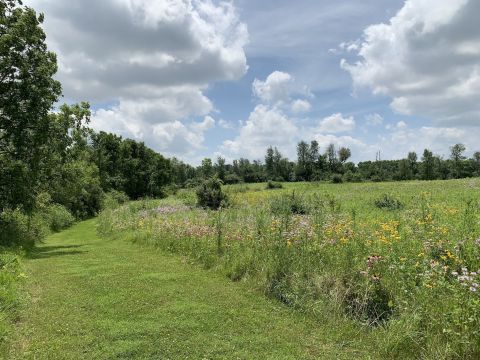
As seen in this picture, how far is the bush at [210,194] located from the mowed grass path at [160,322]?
15.6 meters

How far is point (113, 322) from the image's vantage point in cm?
677

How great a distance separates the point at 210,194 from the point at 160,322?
63.3 feet

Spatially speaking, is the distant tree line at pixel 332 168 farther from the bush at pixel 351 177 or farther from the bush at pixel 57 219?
the bush at pixel 57 219

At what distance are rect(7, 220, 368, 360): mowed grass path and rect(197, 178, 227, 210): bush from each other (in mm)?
15608

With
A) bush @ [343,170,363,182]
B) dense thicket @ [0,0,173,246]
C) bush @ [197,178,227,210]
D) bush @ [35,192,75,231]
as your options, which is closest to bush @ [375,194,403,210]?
bush @ [197,178,227,210]

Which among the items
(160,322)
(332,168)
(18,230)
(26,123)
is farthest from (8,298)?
(332,168)

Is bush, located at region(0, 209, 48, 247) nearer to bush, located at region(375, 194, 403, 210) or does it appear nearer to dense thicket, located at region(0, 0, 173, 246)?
dense thicket, located at region(0, 0, 173, 246)

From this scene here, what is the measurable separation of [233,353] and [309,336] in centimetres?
135

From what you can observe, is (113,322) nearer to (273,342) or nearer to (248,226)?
(273,342)

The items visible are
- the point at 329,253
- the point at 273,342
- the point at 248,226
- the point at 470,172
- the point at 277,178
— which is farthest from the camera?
the point at 277,178

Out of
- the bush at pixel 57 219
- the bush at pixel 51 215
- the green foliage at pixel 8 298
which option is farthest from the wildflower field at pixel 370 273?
the bush at pixel 57 219

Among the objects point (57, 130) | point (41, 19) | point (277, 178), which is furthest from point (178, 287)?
point (277, 178)

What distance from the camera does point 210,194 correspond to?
25.9m

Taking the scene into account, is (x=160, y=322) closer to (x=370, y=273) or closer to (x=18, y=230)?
(x=370, y=273)
